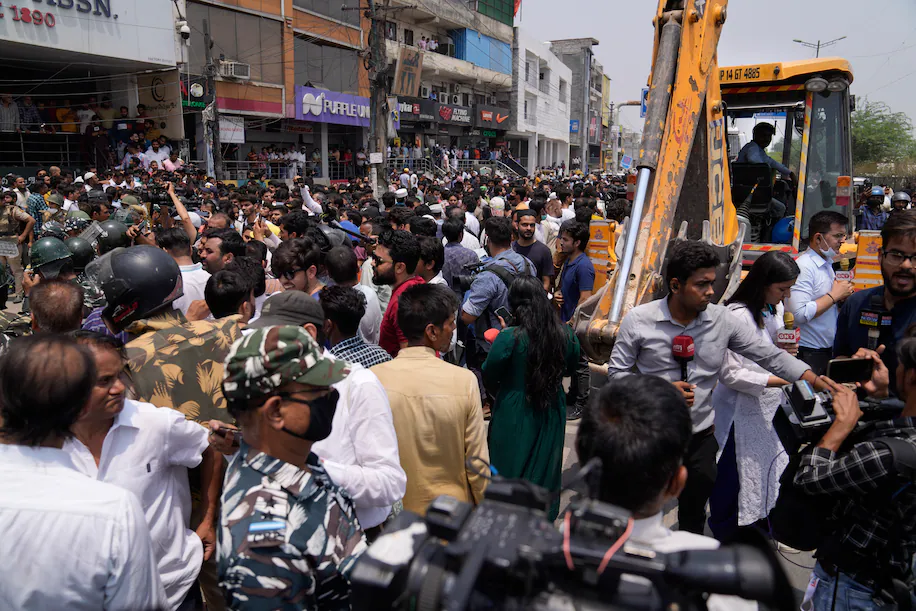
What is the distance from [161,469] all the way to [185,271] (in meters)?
2.43

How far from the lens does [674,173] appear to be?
13.9ft

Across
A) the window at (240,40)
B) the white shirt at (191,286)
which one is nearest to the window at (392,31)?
the window at (240,40)

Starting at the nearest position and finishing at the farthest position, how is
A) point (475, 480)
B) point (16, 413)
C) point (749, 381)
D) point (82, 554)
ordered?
point (82, 554), point (16, 413), point (475, 480), point (749, 381)

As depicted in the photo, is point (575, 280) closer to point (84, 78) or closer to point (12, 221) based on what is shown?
point (12, 221)

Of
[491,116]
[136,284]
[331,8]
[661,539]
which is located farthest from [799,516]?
[491,116]

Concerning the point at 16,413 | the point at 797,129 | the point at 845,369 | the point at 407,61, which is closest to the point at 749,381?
the point at 845,369

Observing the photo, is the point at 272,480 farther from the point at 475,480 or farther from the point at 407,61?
the point at 407,61

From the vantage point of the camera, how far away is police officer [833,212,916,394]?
3.17m

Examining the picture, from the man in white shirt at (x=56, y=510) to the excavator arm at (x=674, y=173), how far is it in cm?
270

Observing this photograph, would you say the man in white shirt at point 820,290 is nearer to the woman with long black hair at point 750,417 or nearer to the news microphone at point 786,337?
the news microphone at point 786,337

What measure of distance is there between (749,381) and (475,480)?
1.61 meters

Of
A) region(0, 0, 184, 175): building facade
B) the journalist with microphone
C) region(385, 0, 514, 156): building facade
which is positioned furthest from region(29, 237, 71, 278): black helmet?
region(385, 0, 514, 156): building facade

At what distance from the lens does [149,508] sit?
2.23m

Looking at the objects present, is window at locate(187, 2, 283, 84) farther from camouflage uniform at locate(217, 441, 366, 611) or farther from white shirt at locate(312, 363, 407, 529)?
camouflage uniform at locate(217, 441, 366, 611)
